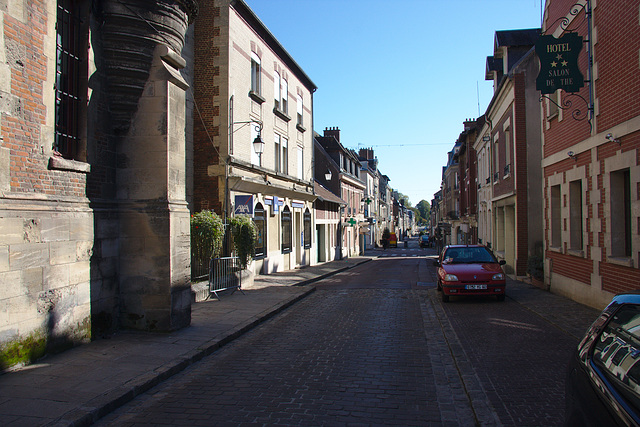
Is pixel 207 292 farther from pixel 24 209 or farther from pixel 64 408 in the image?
pixel 64 408

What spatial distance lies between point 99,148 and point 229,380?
14.9 feet

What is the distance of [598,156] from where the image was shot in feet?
34.3

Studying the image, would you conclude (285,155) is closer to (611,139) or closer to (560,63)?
(560,63)

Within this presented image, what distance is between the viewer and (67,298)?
6.84m

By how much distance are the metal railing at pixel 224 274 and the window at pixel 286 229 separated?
787 centimetres

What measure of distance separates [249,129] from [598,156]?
11.7 metres

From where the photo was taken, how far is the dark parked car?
239 cm

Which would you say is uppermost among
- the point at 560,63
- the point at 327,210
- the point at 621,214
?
the point at 560,63

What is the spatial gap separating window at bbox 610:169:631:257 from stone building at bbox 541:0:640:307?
0.06 feet

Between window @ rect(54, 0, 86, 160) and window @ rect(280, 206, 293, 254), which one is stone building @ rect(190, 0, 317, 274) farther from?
window @ rect(54, 0, 86, 160)

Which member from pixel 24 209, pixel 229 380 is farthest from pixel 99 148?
pixel 229 380

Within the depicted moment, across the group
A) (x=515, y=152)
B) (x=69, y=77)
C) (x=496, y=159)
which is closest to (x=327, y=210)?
(x=496, y=159)

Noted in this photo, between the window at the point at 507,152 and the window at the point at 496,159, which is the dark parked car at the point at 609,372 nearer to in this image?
the window at the point at 507,152

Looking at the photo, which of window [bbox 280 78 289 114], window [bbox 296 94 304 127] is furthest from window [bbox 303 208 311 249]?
window [bbox 280 78 289 114]
